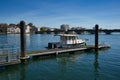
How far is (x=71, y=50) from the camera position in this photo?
3666cm

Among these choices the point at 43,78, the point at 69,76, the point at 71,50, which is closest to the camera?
the point at 43,78

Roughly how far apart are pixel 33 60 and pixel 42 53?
2.14 meters

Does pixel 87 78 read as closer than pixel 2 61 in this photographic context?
Yes

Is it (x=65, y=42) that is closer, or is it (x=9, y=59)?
(x=9, y=59)

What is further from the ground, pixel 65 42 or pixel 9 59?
pixel 65 42

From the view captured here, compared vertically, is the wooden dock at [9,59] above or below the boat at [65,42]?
below

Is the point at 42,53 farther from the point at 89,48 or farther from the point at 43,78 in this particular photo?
the point at 89,48

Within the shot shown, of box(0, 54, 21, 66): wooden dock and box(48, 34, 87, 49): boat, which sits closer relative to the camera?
box(0, 54, 21, 66): wooden dock

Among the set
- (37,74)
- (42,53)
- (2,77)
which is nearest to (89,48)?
(42,53)

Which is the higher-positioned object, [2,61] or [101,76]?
[2,61]

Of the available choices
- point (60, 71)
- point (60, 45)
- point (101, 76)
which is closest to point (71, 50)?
point (60, 45)

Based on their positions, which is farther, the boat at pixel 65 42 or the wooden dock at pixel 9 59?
the boat at pixel 65 42

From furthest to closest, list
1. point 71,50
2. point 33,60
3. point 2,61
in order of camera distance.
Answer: point 71,50, point 33,60, point 2,61

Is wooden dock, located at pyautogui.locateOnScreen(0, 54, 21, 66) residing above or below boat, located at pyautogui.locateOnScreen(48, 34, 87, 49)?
below
